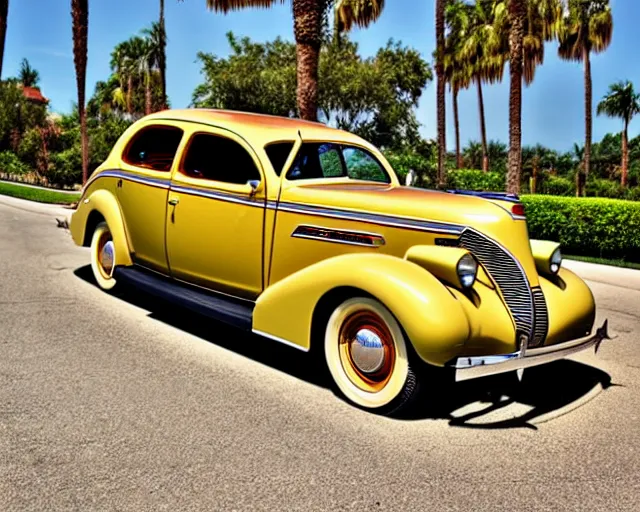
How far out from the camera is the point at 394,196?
15.2ft

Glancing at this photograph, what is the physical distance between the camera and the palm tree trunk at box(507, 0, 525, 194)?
1580cm

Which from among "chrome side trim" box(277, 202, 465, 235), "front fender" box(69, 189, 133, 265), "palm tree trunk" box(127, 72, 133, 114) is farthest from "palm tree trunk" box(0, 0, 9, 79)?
"chrome side trim" box(277, 202, 465, 235)

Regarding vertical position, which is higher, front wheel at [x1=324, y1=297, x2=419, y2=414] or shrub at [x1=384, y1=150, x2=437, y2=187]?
shrub at [x1=384, y1=150, x2=437, y2=187]

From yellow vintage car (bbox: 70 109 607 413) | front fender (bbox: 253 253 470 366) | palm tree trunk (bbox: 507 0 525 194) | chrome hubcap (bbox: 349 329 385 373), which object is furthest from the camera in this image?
palm tree trunk (bbox: 507 0 525 194)

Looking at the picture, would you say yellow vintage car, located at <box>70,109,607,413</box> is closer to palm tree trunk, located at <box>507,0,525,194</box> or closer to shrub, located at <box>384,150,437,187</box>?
palm tree trunk, located at <box>507,0,525,194</box>

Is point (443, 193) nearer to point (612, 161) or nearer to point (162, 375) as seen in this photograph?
point (162, 375)

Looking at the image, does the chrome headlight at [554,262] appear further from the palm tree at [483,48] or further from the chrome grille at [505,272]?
the palm tree at [483,48]

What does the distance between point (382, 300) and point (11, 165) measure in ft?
131

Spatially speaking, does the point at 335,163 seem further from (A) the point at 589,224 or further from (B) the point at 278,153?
(A) the point at 589,224

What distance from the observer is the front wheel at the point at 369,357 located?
13.4 feet

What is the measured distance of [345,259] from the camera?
14.4 ft

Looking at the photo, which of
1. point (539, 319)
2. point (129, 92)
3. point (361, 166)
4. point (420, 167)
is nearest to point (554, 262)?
point (539, 319)

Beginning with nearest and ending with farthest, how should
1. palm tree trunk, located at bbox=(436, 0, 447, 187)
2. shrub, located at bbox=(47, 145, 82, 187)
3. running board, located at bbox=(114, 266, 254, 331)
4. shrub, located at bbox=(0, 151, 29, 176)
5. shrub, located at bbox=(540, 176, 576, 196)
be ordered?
running board, located at bbox=(114, 266, 254, 331) < palm tree trunk, located at bbox=(436, 0, 447, 187) < shrub, located at bbox=(540, 176, 576, 196) < shrub, located at bbox=(47, 145, 82, 187) < shrub, located at bbox=(0, 151, 29, 176)

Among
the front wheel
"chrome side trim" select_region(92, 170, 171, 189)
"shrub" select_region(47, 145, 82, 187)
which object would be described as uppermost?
"shrub" select_region(47, 145, 82, 187)
